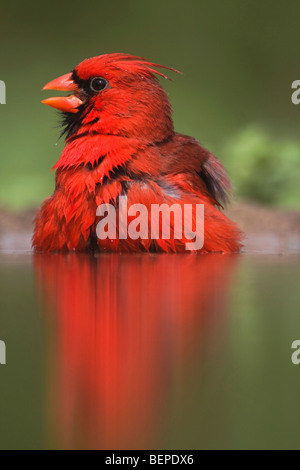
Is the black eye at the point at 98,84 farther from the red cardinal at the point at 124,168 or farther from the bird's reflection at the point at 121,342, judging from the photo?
the bird's reflection at the point at 121,342

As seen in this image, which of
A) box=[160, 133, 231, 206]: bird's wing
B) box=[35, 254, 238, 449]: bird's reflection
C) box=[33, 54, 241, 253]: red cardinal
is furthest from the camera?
box=[160, 133, 231, 206]: bird's wing

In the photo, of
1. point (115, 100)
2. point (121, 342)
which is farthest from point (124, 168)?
point (121, 342)

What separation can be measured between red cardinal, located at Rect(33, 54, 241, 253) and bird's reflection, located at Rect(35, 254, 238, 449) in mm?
289

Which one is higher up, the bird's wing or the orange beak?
the orange beak

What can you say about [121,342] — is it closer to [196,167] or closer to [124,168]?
[124,168]

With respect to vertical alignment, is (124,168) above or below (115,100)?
below

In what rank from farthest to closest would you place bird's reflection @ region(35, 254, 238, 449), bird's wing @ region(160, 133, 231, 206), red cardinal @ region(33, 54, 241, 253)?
bird's wing @ region(160, 133, 231, 206)
red cardinal @ region(33, 54, 241, 253)
bird's reflection @ region(35, 254, 238, 449)

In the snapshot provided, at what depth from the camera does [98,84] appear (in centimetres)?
178

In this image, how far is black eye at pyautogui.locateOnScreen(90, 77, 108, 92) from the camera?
1779mm

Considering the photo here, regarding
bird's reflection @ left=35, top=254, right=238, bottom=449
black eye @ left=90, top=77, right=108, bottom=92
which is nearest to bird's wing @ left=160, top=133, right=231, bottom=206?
black eye @ left=90, top=77, right=108, bottom=92

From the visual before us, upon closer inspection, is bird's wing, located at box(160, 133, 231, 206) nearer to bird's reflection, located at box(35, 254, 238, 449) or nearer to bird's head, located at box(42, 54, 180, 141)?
bird's head, located at box(42, 54, 180, 141)

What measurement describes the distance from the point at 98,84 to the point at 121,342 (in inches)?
50.9

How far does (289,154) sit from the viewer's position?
3.17 m

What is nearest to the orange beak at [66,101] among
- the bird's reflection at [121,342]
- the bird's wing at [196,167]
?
the bird's wing at [196,167]
